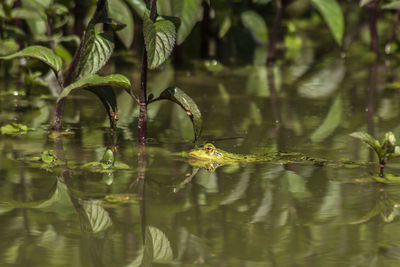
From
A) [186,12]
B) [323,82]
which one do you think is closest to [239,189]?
[186,12]

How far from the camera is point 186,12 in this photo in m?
3.90

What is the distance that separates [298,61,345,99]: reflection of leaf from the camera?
4.36 m

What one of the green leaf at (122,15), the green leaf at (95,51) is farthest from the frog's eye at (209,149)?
the green leaf at (122,15)

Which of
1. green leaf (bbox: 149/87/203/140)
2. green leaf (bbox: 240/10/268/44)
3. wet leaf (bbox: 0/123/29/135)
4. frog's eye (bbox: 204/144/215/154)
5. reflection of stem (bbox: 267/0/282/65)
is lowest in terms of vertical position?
frog's eye (bbox: 204/144/215/154)

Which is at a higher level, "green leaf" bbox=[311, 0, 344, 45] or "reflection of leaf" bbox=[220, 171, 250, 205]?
"green leaf" bbox=[311, 0, 344, 45]

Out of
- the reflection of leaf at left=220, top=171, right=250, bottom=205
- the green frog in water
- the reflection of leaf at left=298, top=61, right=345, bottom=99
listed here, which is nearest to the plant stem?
the green frog in water

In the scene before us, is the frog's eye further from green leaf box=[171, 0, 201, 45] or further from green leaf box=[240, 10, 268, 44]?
green leaf box=[240, 10, 268, 44]

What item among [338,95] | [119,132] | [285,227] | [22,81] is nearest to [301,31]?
[338,95]

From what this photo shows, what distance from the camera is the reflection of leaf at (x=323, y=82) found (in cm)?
436

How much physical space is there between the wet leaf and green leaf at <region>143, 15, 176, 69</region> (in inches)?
31.6

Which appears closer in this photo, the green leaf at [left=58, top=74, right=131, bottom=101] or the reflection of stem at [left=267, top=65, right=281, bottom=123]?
the green leaf at [left=58, top=74, right=131, bottom=101]

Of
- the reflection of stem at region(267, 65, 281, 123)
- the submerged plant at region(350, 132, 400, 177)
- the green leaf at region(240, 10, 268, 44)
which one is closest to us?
the submerged plant at region(350, 132, 400, 177)

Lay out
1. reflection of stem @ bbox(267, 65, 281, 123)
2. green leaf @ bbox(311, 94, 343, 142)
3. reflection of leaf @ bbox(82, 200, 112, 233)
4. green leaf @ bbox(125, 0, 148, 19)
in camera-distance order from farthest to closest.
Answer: green leaf @ bbox(125, 0, 148, 19) → reflection of stem @ bbox(267, 65, 281, 123) → green leaf @ bbox(311, 94, 343, 142) → reflection of leaf @ bbox(82, 200, 112, 233)

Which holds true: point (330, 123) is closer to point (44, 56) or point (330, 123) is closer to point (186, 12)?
point (186, 12)
